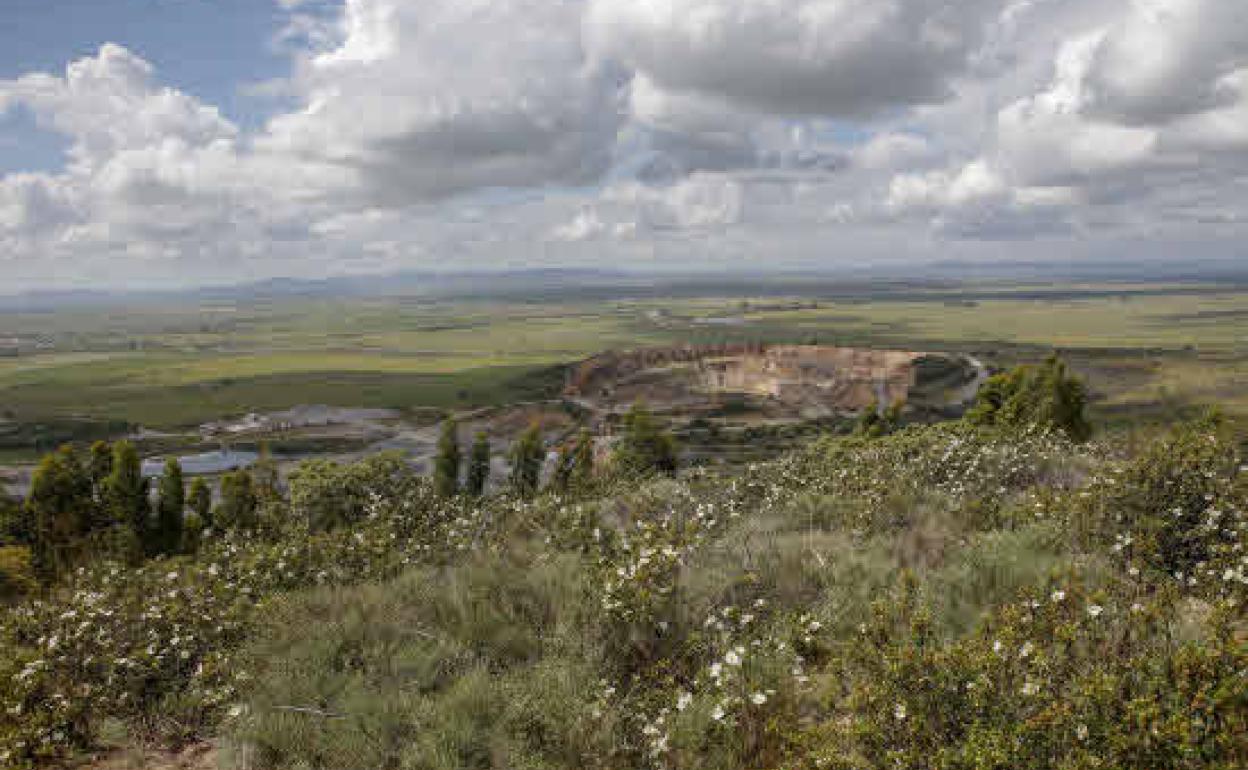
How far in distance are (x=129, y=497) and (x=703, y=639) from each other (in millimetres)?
36848

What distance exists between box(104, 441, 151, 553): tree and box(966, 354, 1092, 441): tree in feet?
137

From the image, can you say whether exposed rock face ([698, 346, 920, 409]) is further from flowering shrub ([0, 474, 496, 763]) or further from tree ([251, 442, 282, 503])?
flowering shrub ([0, 474, 496, 763])

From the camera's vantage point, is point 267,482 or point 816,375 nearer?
point 267,482

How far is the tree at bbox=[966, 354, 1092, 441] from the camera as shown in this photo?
33.4 meters

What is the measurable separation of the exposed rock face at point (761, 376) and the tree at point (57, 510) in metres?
72.8

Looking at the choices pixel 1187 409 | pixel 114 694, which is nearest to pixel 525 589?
pixel 114 694

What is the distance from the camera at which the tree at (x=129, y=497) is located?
32.2 meters

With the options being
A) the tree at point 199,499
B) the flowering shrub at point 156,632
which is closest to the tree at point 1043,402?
the flowering shrub at point 156,632

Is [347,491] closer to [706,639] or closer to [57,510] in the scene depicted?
[706,639]

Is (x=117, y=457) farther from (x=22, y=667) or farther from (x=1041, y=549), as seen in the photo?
(x=1041, y=549)

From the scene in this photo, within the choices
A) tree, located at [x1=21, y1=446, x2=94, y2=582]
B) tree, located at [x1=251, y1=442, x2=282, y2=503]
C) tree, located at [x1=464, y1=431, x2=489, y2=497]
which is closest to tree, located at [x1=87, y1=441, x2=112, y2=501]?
tree, located at [x1=21, y1=446, x2=94, y2=582]

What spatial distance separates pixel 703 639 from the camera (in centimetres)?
543

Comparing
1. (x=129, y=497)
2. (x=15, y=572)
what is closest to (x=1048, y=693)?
(x=15, y=572)

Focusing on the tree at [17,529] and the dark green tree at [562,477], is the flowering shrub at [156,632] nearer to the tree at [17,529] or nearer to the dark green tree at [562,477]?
the dark green tree at [562,477]
